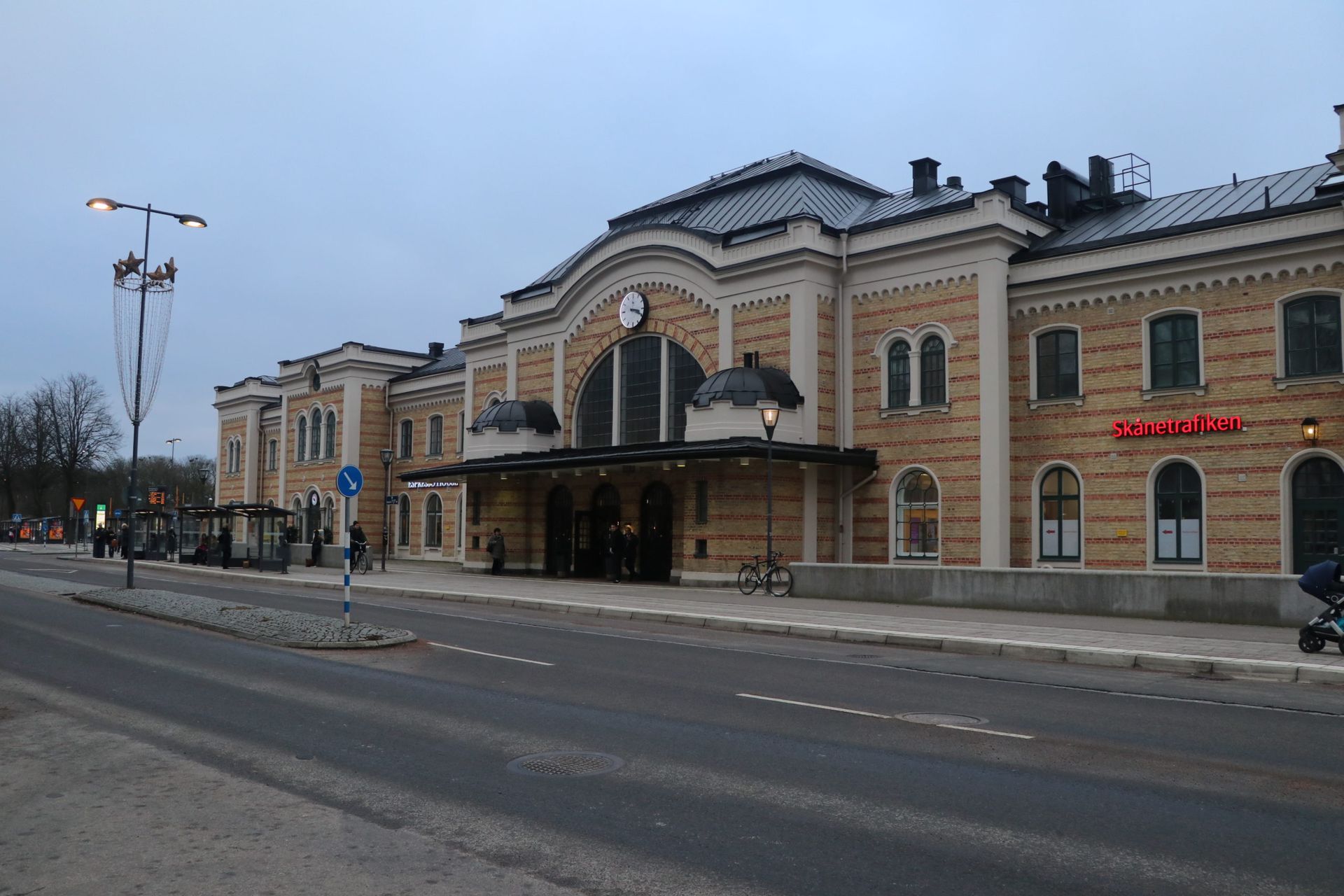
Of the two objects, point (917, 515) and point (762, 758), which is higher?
point (917, 515)

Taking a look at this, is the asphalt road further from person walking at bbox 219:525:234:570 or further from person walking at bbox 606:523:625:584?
person walking at bbox 219:525:234:570

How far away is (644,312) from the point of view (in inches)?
1270

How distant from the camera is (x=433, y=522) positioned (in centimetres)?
4569

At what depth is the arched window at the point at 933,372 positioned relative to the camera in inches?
1083

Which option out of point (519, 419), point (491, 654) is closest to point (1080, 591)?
point (491, 654)

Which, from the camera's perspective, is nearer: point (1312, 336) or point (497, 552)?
point (1312, 336)

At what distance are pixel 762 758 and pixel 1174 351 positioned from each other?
20727mm

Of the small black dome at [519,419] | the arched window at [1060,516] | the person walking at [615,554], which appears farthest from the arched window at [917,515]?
the small black dome at [519,419]

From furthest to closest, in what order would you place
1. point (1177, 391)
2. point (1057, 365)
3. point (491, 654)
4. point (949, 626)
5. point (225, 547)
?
point (225, 547), point (1057, 365), point (1177, 391), point (949, 626), point (491, 654)

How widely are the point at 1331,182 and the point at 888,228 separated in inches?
402

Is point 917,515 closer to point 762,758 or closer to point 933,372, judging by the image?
point 933,372

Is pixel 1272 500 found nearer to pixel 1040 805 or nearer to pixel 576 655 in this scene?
pixel 576 655

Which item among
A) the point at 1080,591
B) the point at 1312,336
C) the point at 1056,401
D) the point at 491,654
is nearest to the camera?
the point at 491,654

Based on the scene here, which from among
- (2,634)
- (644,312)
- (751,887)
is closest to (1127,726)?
(751,887)
